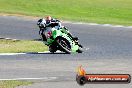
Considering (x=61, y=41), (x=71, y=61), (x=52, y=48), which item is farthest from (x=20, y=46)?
(x=71, y=61)

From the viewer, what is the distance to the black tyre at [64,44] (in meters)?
22.0

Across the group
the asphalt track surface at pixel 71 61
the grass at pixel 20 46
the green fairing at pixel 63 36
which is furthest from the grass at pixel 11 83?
the grass at pixel 20 46

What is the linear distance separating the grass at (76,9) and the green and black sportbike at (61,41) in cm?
1647

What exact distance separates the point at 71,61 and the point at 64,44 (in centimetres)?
246

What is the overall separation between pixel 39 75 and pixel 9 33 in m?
14.5

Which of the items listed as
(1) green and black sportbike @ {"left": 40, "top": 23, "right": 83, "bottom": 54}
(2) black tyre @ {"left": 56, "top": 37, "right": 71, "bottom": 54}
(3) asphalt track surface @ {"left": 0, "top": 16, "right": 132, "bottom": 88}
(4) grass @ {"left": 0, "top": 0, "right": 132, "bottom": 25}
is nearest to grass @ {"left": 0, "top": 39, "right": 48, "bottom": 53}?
(1) green and black sportbike @ {"left": 40, "top": 23, "right": 83, "bottom": 54}

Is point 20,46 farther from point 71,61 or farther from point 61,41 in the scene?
point 71,61

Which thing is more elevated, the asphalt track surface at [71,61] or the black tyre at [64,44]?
the black tyre at [64,44]

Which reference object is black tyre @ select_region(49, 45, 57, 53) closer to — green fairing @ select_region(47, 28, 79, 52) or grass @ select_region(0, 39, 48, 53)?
green fairing @ select_region(47, 28, 79, 52)

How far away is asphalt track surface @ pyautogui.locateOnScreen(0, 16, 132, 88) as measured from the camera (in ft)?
52.6

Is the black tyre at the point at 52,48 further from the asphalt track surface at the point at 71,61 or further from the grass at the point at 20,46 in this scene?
the grass at the point at 20,46

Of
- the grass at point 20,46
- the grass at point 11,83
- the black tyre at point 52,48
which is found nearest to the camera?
the grass at point 11,83

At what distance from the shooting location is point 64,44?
22.2 m

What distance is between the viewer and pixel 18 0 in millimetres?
48188
